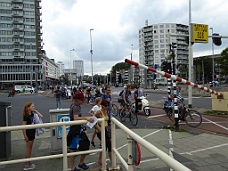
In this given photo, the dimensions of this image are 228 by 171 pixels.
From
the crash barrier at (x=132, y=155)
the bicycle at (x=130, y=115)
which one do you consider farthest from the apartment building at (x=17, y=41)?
the crash barrier at (x=132, y=155)

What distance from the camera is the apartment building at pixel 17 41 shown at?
83312mm

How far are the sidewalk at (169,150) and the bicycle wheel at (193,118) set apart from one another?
1165 millimetres

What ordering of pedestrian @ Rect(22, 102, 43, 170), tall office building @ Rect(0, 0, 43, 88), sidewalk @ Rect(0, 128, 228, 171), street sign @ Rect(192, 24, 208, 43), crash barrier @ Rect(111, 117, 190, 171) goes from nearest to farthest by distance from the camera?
crash barrier @ Rect(111, 117, 190, 171)
sidewalk @ Rect(0, 128, 228, 171)
pedestrian @ Rect(22, 102, 43, 170)
street sign @ Rect(192, 24, 208, 43)
tall office building @ Rect(0, 0, 43, 88)

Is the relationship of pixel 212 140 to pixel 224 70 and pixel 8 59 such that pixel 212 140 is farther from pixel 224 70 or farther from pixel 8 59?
pixel 8 59

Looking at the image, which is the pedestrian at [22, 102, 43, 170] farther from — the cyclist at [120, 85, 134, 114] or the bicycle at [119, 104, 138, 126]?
the cyclist at [120, 85, 134, 114]

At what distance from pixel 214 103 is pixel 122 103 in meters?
4.89

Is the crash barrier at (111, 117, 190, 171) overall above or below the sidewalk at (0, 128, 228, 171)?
above

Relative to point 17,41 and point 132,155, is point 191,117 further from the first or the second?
point 17,41

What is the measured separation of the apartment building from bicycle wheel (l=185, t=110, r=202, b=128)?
78.9 metres

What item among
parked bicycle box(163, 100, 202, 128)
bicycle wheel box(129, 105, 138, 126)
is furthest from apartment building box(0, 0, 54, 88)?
parked bicycle box(163, 100, 202, 128)

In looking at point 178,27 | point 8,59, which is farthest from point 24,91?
point 178,27

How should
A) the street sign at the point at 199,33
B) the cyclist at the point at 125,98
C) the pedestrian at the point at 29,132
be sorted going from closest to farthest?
the pedestrian at the point at 29,132
the cyclist at the point at 125,98
the street sign at the point at 199,33

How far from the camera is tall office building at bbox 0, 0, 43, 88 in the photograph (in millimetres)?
83312

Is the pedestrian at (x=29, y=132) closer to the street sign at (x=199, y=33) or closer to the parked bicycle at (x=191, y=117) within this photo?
the parked bicycle at (x=191, y=117)
